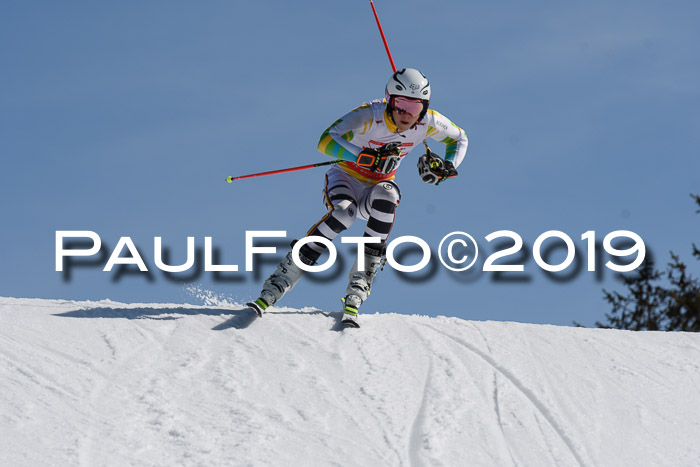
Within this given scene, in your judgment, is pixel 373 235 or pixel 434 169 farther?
pixel 373 235

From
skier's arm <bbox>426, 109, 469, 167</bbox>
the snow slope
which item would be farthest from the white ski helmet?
the snow slope

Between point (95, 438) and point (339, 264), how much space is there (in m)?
3.39

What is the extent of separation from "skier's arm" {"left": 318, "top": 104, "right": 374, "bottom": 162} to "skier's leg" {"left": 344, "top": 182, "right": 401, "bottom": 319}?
0.46 meters

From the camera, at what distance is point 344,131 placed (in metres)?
7.43

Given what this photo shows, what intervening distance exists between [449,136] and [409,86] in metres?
0.85

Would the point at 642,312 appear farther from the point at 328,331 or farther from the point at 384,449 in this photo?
the point at 384,449

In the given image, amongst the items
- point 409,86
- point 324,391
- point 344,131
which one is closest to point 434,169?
point 409,86

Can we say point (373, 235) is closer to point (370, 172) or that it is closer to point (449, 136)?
point (370, 172)

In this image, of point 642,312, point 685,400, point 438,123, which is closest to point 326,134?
point 438,123

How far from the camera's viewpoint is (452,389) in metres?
6.30

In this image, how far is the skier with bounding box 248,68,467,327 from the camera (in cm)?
731

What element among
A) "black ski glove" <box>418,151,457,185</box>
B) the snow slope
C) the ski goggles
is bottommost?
the snow slope

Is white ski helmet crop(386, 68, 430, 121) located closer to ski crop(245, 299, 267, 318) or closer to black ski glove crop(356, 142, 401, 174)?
black ski glove crop(356, 142, 401, 174)

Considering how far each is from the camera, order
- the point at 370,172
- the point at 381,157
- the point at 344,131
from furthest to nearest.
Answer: the point at 370,172, the point at 344,131, the point at 381,157
